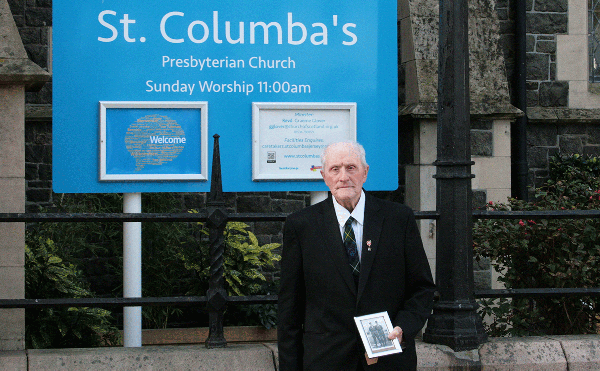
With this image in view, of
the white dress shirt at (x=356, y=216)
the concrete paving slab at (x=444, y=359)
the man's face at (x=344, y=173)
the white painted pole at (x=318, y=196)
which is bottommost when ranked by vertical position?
the concrete paving slab at (x=444, y=359)

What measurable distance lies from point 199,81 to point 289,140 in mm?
678

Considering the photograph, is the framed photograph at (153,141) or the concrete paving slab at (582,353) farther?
the framed photograph at (153,141)

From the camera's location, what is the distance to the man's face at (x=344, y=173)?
2.79 meters

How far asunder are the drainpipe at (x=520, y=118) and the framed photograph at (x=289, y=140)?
526 cm

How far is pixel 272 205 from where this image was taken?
Result: 359 inches

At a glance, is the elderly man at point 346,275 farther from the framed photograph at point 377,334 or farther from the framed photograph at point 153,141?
the framed photograph at point 153,141

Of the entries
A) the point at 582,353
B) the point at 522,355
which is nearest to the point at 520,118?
the point at 582,353

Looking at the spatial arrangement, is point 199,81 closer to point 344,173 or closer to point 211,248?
point 211,248

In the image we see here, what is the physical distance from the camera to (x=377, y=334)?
8.56 feet

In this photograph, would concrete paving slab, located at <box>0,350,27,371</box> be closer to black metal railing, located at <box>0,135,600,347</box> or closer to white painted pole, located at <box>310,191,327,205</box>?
black metal railing, located at <box>0,135,600,347</box>

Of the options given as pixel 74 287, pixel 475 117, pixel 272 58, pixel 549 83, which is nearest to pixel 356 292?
pixel 272 58

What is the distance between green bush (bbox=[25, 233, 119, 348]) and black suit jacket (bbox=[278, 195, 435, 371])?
8.47ft

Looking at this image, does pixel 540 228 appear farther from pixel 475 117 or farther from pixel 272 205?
pixel 272 205

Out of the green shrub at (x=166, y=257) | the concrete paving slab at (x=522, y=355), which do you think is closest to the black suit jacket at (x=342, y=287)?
the concrete paving slab at (x=522, y=355)
